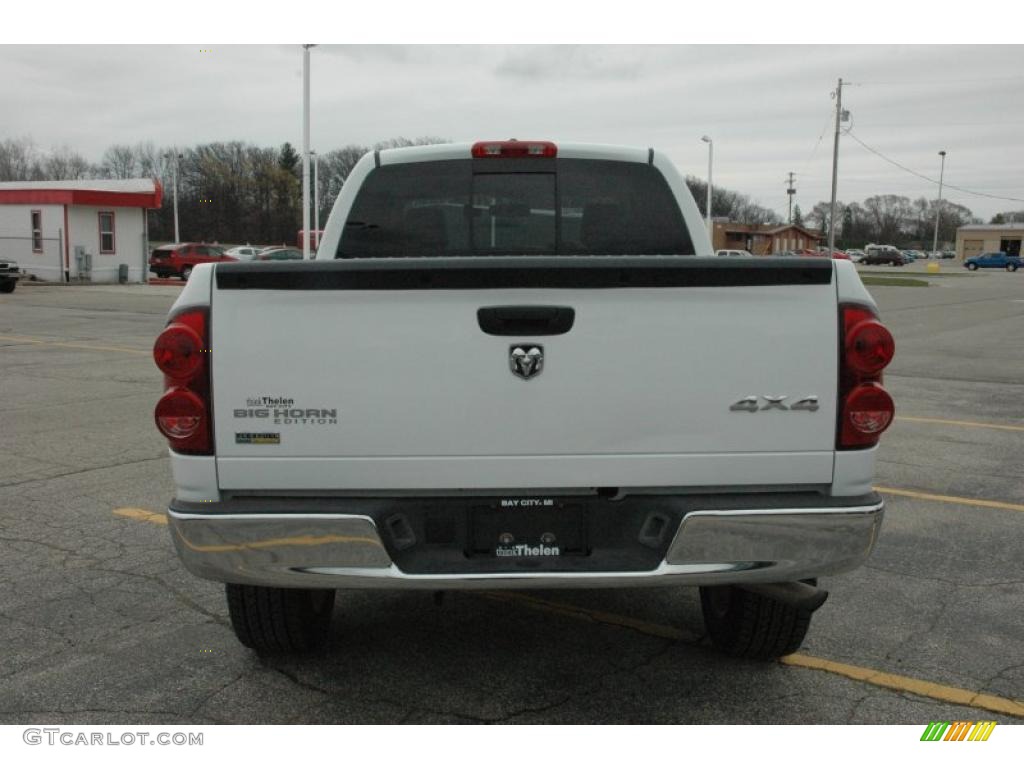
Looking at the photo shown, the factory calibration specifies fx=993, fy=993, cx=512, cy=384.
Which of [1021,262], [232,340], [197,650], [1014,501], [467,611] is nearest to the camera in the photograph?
[232,340]

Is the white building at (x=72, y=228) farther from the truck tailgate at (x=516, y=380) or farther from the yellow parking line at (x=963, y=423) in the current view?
the truck tailgate at (x=516, y=380)

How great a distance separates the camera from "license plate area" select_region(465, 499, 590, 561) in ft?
10.5

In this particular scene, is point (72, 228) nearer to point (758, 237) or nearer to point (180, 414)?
point (180, 414)

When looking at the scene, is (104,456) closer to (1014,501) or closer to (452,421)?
(452,421)

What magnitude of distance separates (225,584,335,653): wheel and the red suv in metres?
42.2

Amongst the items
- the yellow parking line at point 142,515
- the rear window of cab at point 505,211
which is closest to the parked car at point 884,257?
the rear window of cab at point 505,211

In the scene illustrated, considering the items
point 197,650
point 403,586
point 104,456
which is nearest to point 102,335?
point 104,456

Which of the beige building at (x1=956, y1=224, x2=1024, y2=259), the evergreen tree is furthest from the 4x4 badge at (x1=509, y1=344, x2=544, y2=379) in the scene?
the beige building at (x1=956, y1=224, x2=1024, y2=259)

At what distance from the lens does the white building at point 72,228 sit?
38031mm

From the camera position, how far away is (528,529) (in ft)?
10.5

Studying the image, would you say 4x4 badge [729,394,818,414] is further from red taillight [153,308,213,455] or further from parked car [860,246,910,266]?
parked car [860,246,910,266]

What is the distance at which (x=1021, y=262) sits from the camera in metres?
88.1

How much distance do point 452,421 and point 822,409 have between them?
1173mm

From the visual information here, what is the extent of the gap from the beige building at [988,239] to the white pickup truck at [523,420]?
126513 mm
